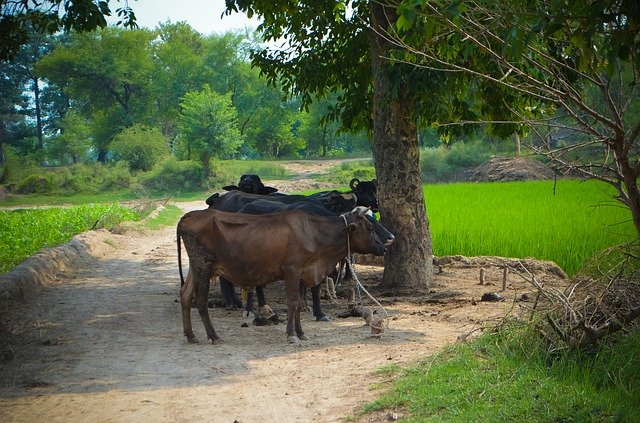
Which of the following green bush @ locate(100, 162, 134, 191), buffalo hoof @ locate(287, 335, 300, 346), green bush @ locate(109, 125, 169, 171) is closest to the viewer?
buffalo hoof @ locate(287, 335, 300, 346)

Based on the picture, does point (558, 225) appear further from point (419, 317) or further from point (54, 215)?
point (54, 215)

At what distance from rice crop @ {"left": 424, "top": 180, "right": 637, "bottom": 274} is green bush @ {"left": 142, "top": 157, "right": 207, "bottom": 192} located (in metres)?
26.8

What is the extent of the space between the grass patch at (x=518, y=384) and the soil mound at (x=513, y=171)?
31.7m

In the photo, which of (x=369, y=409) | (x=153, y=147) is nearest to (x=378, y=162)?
(x=369, y=409)

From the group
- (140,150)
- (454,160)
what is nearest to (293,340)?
(454,160)

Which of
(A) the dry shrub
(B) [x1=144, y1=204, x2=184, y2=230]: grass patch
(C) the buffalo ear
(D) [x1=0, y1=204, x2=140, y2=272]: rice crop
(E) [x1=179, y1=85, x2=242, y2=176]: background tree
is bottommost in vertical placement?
(B) [x1=144, y1=204, x2=184, y2=230]: grass patch

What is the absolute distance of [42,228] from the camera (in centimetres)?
2203

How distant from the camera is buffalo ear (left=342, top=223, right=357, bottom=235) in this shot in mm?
10195

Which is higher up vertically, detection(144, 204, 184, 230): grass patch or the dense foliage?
the dense foliage

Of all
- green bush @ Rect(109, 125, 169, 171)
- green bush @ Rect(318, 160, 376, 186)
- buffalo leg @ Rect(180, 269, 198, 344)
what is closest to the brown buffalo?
buffalo leg @ Rect(180, 269, 198, 344)

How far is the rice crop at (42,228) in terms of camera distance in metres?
16.4

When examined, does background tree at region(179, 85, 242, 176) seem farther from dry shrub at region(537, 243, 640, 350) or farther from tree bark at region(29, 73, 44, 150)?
dry shrub at region(537, 243, 640, 350)

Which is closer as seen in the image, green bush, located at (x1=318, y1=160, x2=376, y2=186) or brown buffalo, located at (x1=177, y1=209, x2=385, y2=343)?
brown buffalo, located at (x1=177, y1=209, x2=385, y2=343)

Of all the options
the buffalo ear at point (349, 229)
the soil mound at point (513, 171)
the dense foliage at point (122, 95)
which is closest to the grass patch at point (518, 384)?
the buffalo ear at point (349, 229)
